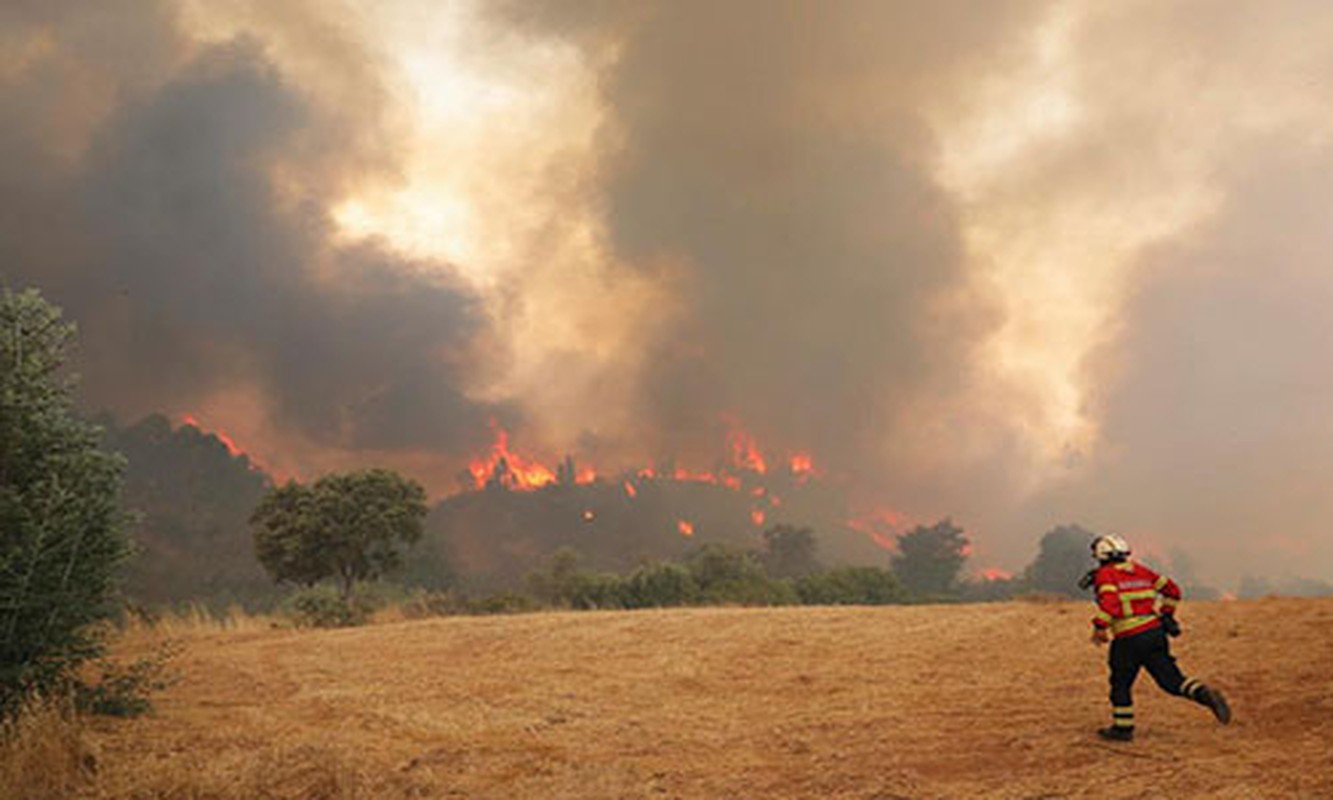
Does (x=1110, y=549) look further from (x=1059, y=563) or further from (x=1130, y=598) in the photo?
(x=1059, y=563)

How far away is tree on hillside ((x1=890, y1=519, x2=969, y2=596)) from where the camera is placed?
123 meters

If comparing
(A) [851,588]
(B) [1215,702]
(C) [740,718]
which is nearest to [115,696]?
(C) [740,718]

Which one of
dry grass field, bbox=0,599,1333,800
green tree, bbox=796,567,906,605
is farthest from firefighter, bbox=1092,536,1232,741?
green tree, bbox=796,567,906,605

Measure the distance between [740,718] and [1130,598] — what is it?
17.5ft

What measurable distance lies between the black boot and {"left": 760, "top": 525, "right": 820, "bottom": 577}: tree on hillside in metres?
121

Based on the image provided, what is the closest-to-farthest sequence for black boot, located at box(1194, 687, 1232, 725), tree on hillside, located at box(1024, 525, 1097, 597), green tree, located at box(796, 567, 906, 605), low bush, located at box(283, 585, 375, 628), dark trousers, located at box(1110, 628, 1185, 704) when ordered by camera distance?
black boot, located at box(1194, 687, 1232, 725)
dark trousers, located at box(1110, 628, 1185, 704)
low bush, located at box(283, 585, 375, 628)
green tree, located at box(796, 567, 906, 605)
tree on hillside, located at box(1024, 525, 1097, 597)

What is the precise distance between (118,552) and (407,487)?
36678 mm

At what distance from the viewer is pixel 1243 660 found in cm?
1313

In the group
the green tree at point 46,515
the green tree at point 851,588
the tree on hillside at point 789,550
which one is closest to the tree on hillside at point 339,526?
the green tree at point 851,588

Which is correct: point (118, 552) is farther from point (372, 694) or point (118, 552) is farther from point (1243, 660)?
point (1243, 660)

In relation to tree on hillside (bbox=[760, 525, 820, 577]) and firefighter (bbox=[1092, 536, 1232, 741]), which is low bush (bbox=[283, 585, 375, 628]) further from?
tree on hillside (bbox=[760, 525, 820, 577])

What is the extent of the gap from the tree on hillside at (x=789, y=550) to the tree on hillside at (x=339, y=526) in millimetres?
90554

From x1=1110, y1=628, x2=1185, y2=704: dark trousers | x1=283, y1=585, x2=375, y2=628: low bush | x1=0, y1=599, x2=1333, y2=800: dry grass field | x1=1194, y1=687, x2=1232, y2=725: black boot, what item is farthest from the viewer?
x1=283, y1=585, x2=375, y2=628: low bush

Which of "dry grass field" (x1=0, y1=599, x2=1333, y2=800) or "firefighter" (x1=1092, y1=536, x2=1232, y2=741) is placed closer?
"dry grass field" (x1=0, y1=599, x2=1333, y2=800)
